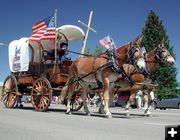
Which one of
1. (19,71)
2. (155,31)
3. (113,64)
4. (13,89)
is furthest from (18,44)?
(155,31)

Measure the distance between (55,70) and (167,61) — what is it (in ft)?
15.5

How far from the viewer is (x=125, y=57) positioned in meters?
12.0

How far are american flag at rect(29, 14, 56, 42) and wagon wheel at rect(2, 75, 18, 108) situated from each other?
258 centimetres

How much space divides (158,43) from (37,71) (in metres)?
42.8

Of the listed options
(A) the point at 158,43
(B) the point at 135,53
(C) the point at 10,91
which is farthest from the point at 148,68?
(A) the point at 158,43

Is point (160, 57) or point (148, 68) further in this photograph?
point (160, 57)

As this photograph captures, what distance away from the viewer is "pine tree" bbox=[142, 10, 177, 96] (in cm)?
5297

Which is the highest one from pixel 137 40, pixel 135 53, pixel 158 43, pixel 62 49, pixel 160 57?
pixel 158 43

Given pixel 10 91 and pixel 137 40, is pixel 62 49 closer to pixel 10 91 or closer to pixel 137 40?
pixel 10 91

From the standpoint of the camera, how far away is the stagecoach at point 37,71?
584 inches

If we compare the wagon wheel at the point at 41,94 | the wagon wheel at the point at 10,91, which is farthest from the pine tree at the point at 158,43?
the wagon wheel at the point at 41,94

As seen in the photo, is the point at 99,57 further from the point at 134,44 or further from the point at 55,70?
the point at 55,70

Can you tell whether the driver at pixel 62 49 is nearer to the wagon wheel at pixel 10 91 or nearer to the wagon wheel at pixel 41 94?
the wagon wheel at pixel 41 94

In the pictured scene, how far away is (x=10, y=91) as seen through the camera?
1759 centimetres
